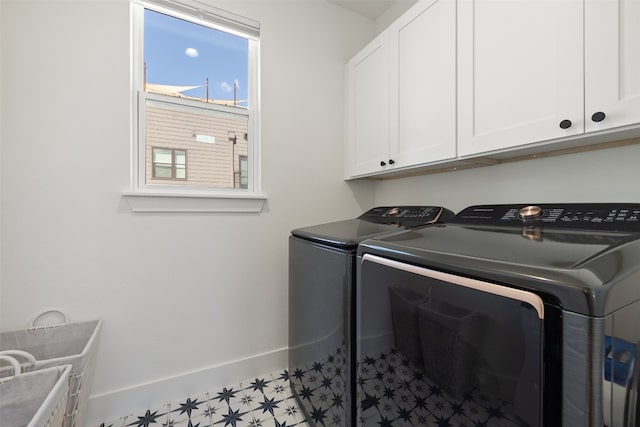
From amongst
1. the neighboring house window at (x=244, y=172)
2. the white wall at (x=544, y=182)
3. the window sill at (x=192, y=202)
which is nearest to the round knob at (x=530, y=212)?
the white wall at (x=544, y=182)

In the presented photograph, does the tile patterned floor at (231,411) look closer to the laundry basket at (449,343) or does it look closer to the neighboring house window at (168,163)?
the laundry basket at (449,343)

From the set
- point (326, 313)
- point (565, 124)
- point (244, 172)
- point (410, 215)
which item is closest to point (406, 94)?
point (410, 215)

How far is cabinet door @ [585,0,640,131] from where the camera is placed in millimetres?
798

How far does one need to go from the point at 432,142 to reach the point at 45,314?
2.03 metres

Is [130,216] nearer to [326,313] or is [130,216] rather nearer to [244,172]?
[244,172]

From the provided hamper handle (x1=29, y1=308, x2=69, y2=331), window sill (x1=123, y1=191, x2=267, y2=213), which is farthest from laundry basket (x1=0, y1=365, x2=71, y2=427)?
window sill (x1=123, y1=191, x2=267, y2=213)

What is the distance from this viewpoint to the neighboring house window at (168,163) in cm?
157

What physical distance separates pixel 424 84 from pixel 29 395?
6.55ft

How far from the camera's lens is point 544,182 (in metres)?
1.27

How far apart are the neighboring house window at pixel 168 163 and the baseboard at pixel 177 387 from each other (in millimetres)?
1144

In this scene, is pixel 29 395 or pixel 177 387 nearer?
pixel 29 395

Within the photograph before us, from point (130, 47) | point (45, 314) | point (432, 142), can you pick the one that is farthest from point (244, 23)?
point (45, 314)

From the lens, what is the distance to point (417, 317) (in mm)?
746

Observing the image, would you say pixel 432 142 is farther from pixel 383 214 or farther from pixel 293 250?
pixel 293 250
